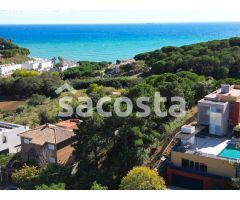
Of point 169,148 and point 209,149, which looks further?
point 169,148

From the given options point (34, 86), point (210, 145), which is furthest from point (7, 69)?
point (210, 145)

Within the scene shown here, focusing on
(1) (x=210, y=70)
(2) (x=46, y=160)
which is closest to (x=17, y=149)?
(2) (x=46, y=160)

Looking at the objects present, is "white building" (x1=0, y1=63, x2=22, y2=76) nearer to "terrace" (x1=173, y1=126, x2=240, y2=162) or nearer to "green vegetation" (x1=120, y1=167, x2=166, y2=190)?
"terrace" (x1=173, y1=126, x2=240, y2=162)

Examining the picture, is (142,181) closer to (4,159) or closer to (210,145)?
(210,145)

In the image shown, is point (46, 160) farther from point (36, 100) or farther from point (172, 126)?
point (36, 100)

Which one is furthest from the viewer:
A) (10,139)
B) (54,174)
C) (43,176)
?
(10,139)

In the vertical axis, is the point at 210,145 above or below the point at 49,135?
above

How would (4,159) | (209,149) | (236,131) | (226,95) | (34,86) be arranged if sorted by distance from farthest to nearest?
(34,86) < (4,159) < (226,95) < (236,131) < (209,149)

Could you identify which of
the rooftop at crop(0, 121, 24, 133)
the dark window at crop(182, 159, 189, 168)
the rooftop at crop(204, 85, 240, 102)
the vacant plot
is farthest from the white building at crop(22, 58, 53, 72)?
the dark window at crop(182, 159, 189, 168)

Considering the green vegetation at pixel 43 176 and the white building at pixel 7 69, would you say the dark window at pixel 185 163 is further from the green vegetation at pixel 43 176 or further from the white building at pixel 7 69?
the white building at pixel 7 69
